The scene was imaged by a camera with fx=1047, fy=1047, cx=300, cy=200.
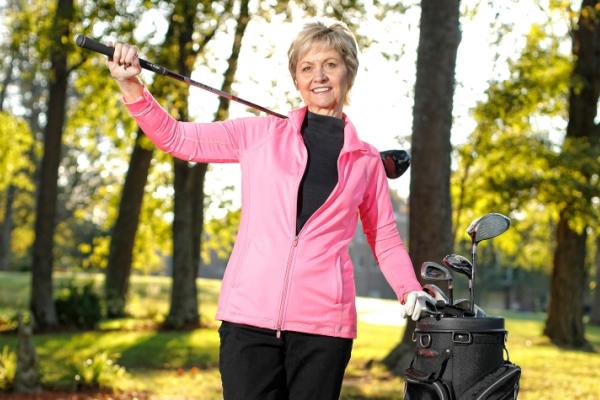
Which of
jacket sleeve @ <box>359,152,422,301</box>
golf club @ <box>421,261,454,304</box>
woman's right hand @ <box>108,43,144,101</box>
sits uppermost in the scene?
woman's right hand @ <box>108,43,144,101</box>

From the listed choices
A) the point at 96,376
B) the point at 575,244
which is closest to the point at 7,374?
the point at 96,376

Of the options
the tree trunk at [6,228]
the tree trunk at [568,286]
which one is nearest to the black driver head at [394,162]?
the tree trunk at [568,286]

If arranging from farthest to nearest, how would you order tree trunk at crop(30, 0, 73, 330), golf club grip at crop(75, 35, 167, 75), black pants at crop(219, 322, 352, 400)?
1. tree trunk at crop(30, 0, 73, 330)
2. black pants at crop(219, 322, 352, 400)
3. golf club grip at crop(75, 35, 167, 75)

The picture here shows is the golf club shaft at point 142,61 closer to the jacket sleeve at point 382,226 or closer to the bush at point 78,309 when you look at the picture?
the jacket sleeve at point 382,226

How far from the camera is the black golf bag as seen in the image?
364 centimetres

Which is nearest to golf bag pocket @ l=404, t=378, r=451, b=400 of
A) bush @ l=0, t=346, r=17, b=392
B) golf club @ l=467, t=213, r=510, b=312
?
golf club @ l=467, t=213, r=510, b=312

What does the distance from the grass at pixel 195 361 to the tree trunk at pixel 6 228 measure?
21277 millimetres

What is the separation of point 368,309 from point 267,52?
22284 mm

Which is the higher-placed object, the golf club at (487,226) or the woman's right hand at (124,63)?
the woman's right hand at (124,63)

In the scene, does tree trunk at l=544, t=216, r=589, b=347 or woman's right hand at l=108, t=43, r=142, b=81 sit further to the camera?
tree trunk at l=544, t=216, r=589, b=347

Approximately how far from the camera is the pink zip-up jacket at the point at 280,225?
352cm

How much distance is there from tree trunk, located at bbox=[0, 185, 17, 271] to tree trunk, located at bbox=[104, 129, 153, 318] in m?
22.7

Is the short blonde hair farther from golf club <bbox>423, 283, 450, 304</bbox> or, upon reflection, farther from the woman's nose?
golf club <bbox>423, 283, 450, 304</bbox>

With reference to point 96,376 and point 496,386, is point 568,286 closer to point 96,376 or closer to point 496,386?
point 96,376
